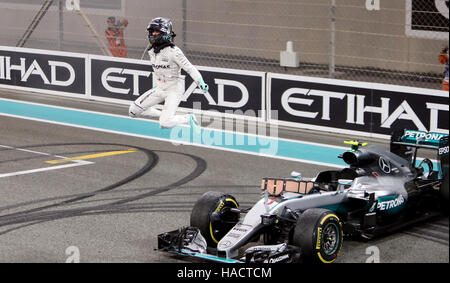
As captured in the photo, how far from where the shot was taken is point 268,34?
22297mm

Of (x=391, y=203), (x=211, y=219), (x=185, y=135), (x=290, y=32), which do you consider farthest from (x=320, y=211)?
(x=290, y=32)

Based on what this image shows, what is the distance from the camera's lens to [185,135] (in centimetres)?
1487

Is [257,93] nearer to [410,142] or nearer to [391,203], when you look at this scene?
[410,142]

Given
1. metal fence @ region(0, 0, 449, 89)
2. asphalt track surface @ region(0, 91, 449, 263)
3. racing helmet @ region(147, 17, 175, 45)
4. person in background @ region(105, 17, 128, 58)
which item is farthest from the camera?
person in background @ region(105, 17, 128, 58)

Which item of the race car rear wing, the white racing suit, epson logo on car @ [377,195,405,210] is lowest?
epson logo on car @ [377,195,405,210]

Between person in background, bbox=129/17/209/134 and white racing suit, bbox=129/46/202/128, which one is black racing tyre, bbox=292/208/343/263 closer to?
person in background, bbox=129/17/209/134

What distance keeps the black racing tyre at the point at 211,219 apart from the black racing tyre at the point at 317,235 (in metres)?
0.96

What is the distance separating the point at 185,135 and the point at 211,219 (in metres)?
6.52

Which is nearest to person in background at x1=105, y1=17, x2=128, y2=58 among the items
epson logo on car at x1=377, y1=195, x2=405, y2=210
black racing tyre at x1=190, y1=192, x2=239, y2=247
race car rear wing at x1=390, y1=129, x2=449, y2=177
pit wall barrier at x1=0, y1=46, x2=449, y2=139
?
pit wall barrier at x1=0, y1=46, x2=449, y2=139

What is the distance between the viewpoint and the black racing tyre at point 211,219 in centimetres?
845

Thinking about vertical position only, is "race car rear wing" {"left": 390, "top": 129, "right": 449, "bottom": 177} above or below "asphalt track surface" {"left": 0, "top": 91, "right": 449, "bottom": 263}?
above

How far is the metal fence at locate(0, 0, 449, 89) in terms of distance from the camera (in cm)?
1869

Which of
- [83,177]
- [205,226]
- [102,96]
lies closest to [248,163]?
[83,177]

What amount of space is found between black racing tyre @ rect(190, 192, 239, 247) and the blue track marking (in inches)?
173
